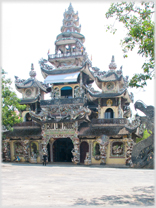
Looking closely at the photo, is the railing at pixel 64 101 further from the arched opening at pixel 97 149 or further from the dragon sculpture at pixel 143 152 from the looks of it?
the dragon sculpture at pixel 143 152

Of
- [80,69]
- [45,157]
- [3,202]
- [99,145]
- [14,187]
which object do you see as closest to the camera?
[3,202]

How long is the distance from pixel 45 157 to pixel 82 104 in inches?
290

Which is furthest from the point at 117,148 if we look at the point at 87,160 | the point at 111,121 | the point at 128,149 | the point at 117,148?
the point at 87,160

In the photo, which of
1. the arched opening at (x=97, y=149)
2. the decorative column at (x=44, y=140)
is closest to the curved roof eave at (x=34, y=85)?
the decorative column at (x=44, y=140)

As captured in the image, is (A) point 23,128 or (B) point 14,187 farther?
(A) point 23,128

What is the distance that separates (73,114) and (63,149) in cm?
588

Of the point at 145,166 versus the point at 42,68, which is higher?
the point at 42,68

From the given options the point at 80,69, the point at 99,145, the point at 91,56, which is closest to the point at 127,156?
the point at 99,145

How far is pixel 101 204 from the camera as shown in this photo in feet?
30.3

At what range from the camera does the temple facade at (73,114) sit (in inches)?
1101

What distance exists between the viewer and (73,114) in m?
27.8

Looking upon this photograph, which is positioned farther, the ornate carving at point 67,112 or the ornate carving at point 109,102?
the ornate carving at point 109,102

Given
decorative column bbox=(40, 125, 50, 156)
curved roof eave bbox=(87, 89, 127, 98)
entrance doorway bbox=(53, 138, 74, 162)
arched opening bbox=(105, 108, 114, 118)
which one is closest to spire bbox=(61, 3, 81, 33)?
curved roof eave bbox=(87, 89, 127, 98)

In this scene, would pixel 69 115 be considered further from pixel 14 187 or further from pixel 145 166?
pixel 14 187
